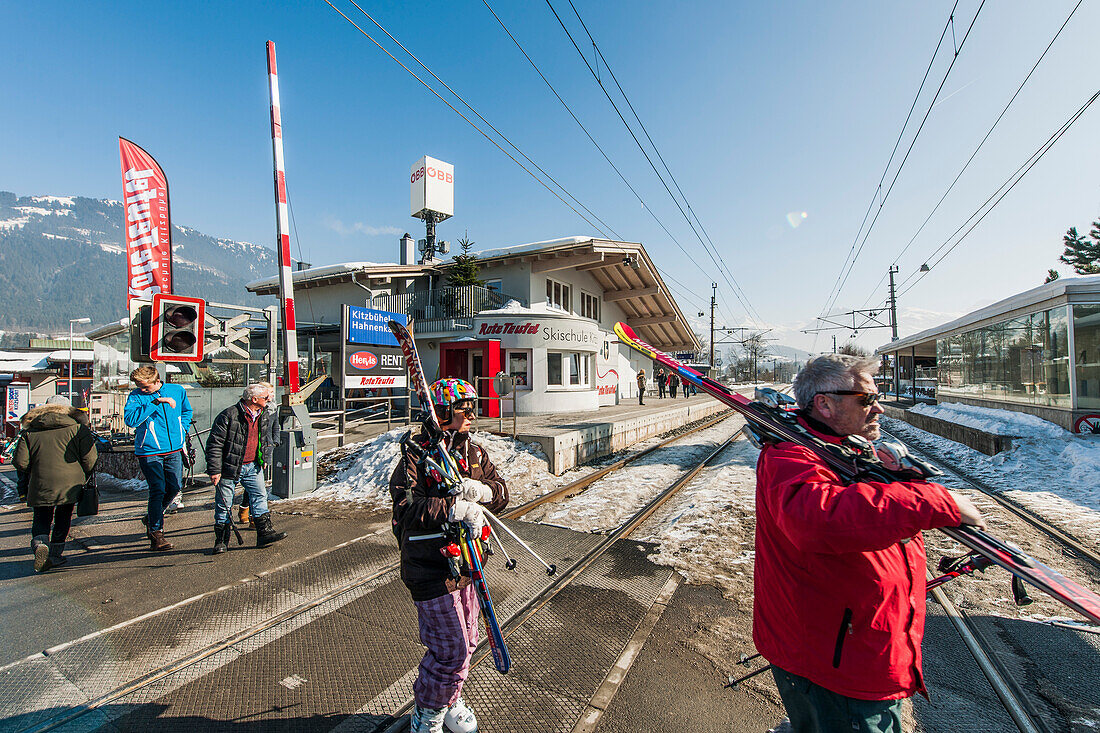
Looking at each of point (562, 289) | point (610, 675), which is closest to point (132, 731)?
point (610, 675)

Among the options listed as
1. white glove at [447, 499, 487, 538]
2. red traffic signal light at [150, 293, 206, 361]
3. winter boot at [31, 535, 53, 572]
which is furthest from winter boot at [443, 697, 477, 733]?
red traffic signal light at [150, 293, 206, 361]

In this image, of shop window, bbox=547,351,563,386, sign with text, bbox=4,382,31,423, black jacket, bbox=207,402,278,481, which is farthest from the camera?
shop window, bbox=547,351,563,386

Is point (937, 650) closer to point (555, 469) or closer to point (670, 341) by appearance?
point (555, 469)

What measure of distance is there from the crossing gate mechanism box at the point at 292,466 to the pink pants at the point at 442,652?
21.1ft

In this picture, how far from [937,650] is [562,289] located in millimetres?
19450

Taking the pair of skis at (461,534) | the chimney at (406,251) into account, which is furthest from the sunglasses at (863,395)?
the chimney at (406,251)

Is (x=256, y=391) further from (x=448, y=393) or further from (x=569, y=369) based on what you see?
(x=569, y=369)

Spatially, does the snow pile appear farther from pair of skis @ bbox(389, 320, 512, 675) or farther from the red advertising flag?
the red advertising flag

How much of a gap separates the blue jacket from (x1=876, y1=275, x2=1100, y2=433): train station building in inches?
641

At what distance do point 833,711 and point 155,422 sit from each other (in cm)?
647

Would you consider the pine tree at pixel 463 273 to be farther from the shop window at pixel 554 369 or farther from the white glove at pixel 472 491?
the white glove at pixel 472 491

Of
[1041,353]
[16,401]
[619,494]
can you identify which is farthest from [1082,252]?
[16,401]

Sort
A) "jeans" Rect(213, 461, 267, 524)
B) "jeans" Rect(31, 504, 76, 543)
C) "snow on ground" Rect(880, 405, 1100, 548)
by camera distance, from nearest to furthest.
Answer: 1. "jeans" Rect(31, 504, 76, 543)
2. "jeans" Rect(213, 461, 267, 524)
3. "snow on ground" Rect(880, 405, 1100, 548)

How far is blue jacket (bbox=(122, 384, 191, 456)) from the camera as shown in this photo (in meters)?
5.20
